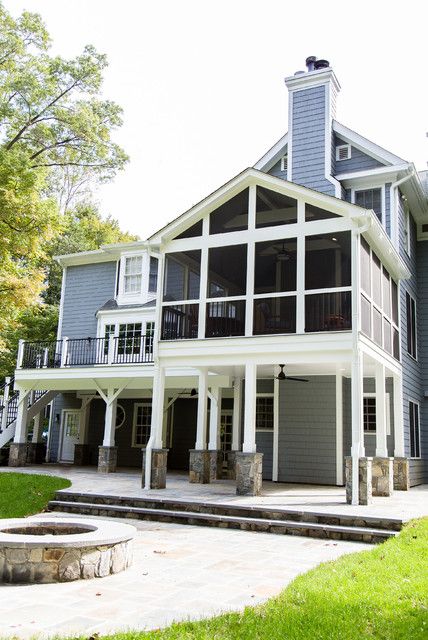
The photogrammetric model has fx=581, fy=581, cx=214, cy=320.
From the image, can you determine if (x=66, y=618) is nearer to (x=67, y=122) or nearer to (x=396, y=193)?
(x=396, y=193)

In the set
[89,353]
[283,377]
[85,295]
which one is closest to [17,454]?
[89,353]

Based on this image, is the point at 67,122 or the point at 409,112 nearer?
the point at 409,112

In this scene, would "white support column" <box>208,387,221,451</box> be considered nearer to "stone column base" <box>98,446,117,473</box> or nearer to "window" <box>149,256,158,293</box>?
"stone column base" <box>98,446,117,473</box>

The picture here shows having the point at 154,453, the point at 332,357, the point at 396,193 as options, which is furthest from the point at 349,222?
the point at 154,453

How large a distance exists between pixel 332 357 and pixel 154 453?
4.40 meters

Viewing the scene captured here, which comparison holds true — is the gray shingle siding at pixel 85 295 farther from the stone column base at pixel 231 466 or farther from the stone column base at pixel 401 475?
the stone column base at pixel 401 475

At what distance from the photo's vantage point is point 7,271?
1891 cm

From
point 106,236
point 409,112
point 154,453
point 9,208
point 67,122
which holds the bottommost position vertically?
point 154,453

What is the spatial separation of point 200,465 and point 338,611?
9.40 m

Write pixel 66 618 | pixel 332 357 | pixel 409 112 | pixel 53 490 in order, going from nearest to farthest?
pixel 66 618
pixel 332 357
pixel 53 490
pixel 409 112

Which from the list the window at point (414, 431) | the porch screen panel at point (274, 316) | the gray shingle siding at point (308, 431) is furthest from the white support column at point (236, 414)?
the window at point (414, 431)

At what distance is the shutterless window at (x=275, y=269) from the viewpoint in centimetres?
1504

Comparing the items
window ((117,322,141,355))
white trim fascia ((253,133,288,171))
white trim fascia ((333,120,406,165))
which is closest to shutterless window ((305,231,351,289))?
white trim fascia ((333,120,406,165))

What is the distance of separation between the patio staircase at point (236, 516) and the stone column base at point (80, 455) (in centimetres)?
841
